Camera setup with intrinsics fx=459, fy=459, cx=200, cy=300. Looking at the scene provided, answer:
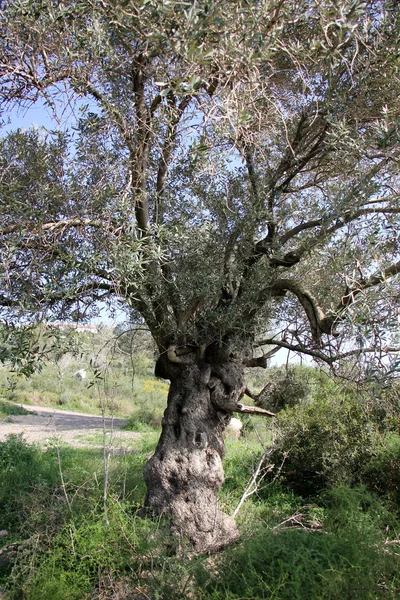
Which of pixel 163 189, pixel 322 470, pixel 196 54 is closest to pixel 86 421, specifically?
pixel 322 470

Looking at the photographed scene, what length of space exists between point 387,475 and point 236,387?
10.4ft

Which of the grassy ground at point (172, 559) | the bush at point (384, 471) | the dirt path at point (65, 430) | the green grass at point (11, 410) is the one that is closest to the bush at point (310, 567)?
the grassy ground at point (172, 559)

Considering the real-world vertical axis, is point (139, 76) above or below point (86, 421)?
above

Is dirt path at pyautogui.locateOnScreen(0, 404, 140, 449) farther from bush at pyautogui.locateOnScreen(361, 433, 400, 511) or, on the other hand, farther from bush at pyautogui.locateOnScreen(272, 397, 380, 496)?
bush at pyautogui.locateOnScreen(361, 433, 400, 511)

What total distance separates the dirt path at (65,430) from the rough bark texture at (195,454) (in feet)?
18.5

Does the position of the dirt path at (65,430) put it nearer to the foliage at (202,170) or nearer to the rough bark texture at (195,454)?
the rough bark texture at (195,454)

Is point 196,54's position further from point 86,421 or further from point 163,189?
point 86,421

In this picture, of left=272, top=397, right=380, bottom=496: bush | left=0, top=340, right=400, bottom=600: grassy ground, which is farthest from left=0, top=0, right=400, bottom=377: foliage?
left=272, top=397, right=380, bottom=496: bush

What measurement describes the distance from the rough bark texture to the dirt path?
5.62 m

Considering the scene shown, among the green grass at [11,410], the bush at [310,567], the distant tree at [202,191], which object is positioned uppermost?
the distant tree at [202,191]

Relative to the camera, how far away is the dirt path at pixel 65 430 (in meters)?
12.2

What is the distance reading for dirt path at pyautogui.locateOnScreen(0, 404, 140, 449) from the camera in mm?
12181

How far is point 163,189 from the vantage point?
5.02m

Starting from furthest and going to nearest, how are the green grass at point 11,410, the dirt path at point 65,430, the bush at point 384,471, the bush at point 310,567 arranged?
1. the green grass at point 11,410
2. the dirt path at point 65,430
3. the bush at point 384,471
4. the bush at point 310,567
